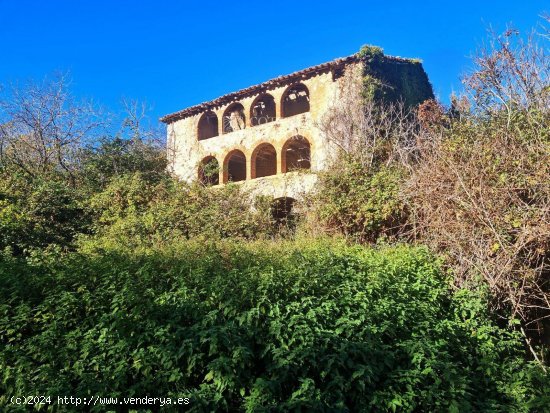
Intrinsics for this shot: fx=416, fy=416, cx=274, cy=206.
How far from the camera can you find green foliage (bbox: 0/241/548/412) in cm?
363

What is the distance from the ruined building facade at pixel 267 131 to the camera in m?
15.7

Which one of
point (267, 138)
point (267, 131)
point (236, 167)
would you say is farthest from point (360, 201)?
point (236, 167)

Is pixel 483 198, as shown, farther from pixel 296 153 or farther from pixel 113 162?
pixel 113 162

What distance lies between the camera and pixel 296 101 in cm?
1895

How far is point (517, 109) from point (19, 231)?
35.5 ft

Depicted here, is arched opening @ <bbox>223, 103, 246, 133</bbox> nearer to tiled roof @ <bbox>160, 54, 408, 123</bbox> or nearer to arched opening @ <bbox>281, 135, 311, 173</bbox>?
tiled roof @ <bbox>160, 54, 408, 123</bbox>

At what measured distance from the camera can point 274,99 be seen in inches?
709

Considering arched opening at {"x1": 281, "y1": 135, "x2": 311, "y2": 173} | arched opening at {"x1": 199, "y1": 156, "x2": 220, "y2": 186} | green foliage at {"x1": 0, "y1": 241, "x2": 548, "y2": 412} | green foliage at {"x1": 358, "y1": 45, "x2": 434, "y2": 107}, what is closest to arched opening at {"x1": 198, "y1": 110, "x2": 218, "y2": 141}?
arched opening at {"x1": 199, "y1": 156, "x2": 220, "y2": 186}

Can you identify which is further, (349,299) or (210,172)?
(210,172)

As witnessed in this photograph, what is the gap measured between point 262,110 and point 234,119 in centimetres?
169

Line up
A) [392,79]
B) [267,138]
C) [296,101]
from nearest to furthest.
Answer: [392,79] → [267,138] → [296,101]

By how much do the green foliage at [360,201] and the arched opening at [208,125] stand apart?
11.6m

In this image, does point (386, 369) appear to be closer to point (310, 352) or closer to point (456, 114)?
point (310, 352)

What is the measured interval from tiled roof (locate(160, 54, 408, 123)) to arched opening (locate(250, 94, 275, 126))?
25.5 inches
